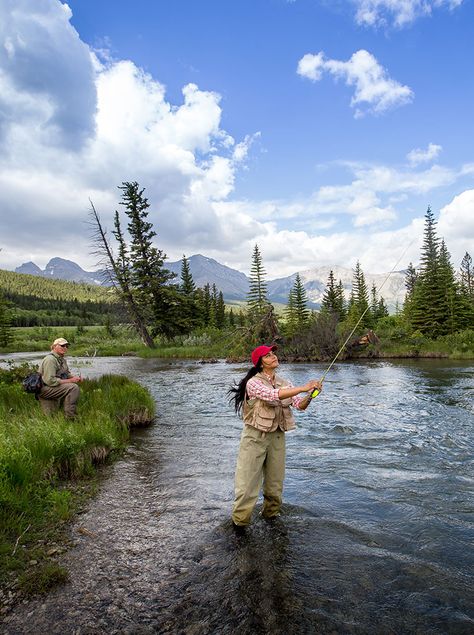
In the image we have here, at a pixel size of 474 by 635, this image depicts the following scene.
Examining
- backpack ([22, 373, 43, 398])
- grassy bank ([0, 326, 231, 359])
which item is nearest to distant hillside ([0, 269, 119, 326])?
grassy bank ([0, 326, 231, 359])

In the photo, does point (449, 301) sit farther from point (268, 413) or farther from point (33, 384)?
point (268, 413)

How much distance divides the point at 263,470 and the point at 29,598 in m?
3.13

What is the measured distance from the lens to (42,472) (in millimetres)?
6711

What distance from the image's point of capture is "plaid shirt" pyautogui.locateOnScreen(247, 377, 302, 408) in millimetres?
5492

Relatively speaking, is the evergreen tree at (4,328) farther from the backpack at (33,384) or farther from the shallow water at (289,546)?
the shallow water at (289,546)

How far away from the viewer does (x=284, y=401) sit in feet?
19.1

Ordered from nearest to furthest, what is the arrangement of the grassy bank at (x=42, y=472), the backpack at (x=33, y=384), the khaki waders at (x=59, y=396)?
the grassy bank at (x=42, y=472)
the backpack at (x=33, y=384)
the khaki waders at (x=59, y=396)

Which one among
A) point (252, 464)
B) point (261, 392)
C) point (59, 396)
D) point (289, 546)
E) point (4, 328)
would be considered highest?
point (4, 328)

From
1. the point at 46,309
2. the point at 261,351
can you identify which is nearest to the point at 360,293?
the point at 261,351

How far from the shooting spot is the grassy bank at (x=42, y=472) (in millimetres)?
4582

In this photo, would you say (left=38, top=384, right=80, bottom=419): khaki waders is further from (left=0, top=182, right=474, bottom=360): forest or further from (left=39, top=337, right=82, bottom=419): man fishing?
(left=0, top=182, right=474, bottom=360): forest

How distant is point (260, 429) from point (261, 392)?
1.64 feet

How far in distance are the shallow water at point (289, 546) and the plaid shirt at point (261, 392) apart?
1785mm

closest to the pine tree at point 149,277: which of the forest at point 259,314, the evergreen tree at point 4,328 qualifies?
the forest at point 259,314
